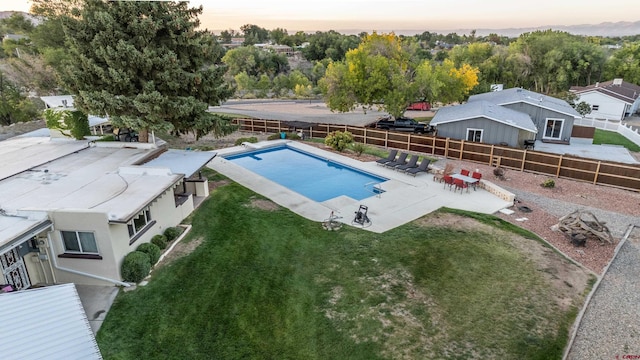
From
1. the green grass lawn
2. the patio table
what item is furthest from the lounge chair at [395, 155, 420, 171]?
the green grass lawn

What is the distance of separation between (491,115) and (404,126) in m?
8.43

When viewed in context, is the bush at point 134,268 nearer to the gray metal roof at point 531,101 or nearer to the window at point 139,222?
the window at point 139,222

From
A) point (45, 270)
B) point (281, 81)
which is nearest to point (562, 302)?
point (45, 270)

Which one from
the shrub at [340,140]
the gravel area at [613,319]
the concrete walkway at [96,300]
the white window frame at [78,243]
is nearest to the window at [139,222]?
the white window frame at [78,243]

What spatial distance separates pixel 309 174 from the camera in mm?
23234

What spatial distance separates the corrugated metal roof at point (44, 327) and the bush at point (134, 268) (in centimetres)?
411

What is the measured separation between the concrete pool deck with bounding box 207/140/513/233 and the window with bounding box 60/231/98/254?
26.5 ft

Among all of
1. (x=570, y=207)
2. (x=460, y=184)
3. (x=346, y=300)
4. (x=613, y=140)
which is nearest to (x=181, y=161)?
(x=346, y=300)

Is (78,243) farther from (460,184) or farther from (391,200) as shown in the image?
(460,184)

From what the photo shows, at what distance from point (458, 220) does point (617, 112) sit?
38.8 meters

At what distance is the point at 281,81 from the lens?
72.2m

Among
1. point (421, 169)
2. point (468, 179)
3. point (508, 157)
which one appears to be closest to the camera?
point (468, 179)

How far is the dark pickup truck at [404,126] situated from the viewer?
3241 centimetres

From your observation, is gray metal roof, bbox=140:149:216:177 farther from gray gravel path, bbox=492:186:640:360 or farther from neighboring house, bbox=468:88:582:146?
neighboring house, bbox=468:88:582:146
